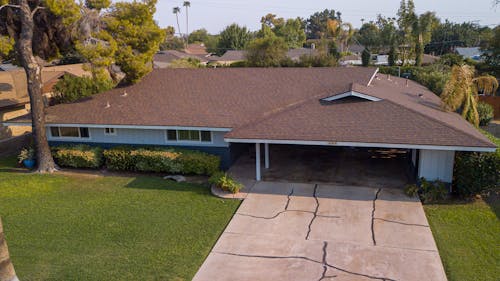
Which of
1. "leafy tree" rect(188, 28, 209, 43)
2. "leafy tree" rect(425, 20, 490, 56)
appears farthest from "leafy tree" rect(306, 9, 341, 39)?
"leafy tree" rect(425, 20, 490, 56)

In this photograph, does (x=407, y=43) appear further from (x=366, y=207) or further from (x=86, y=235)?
(x=86, y=235)

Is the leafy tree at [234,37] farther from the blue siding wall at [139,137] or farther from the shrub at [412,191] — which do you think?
the shrub at [412,191]

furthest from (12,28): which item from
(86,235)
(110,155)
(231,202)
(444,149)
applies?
(444,149)

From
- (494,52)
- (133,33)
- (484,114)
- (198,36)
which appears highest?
(198,36)

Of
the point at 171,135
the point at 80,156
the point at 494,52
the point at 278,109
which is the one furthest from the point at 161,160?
the point at 494,52

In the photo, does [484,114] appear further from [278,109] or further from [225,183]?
[225,183]

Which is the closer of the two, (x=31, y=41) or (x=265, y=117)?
(x=265, y=117)

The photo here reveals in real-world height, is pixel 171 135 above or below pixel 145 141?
above
